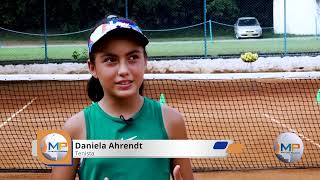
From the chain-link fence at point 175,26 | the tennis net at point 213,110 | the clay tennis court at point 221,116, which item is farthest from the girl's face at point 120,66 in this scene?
the chain-link fence at point 175,26

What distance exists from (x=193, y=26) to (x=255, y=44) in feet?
9.81

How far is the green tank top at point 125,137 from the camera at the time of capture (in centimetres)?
163

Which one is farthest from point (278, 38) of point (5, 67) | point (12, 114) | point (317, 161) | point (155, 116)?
point (155, 116)

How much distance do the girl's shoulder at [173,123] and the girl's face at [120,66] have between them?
122mm

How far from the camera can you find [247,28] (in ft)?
59.5

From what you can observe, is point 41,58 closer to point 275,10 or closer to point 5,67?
point 5,67

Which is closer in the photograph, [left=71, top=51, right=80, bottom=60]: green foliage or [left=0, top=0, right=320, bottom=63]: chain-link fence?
[left=0, top=0, right=320, bottom=63]: chain-link fence

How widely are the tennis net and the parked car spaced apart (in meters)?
3.78

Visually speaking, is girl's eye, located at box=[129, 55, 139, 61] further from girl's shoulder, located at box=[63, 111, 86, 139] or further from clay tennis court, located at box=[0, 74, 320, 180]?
clay tennis court, located at box=[0, 74, 320, 180]

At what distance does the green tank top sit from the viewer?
5.34 feet

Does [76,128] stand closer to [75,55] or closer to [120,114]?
[120,114]

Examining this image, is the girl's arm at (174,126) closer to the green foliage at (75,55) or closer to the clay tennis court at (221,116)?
the clay tennis court at (221,116)

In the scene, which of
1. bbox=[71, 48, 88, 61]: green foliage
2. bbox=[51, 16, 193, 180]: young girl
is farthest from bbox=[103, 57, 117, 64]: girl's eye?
bbox=[71, 48, 88, 61]: green foliage

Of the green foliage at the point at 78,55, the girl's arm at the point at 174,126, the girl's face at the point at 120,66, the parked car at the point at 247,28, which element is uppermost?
the girl's face at the point at 120,66
